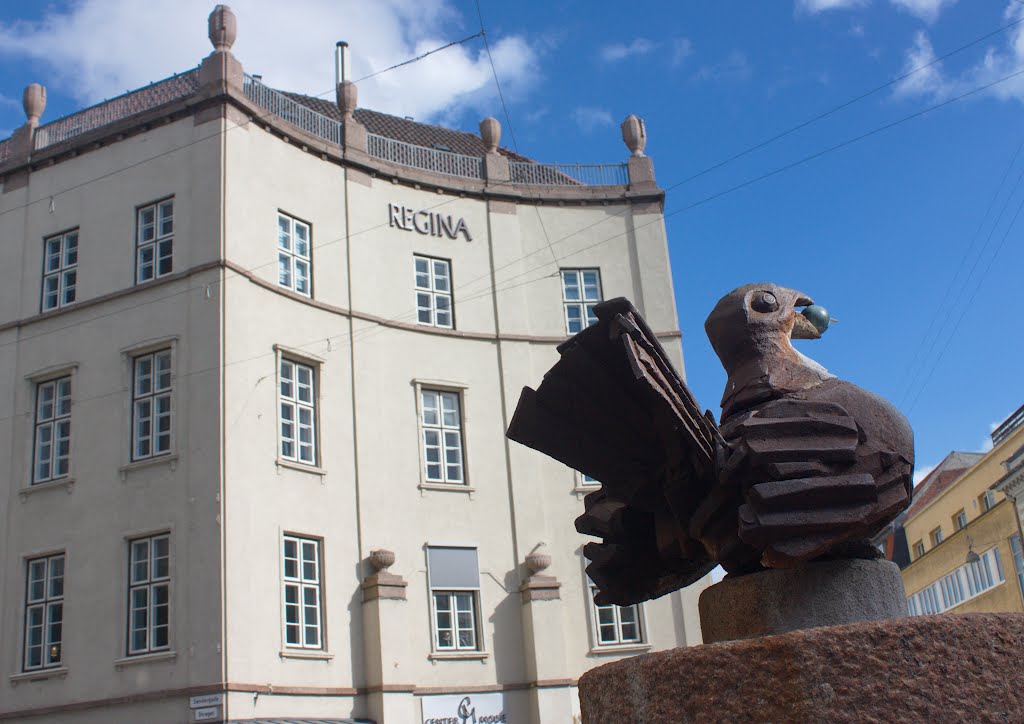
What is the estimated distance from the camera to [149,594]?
21.7m

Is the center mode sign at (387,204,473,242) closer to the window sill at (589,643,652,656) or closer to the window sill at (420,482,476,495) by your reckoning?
the window sill at (420,482,476,495)

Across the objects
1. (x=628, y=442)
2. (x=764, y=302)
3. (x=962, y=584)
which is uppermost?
(x=962, y=584)

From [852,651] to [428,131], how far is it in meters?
32.4

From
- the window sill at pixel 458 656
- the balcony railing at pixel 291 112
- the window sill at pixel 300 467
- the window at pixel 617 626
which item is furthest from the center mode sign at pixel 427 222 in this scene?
the window sill at pixel 458 656

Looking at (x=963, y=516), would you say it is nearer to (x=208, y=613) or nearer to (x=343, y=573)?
(x=343, y=573)

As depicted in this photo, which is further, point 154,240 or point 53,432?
point 154,240

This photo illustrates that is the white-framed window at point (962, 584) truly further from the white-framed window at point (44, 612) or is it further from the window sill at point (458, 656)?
the white-framed window at point (44, 612)

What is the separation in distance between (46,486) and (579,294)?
43.8 feet

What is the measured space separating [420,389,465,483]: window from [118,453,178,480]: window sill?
594cm

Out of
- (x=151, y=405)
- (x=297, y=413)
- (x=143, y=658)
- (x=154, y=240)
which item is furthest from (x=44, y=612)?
(x=154, y=240)

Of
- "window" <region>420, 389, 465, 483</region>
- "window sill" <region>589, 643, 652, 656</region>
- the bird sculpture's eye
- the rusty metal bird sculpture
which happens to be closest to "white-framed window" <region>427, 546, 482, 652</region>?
"window" <region>420, 389, 465, 483</region>

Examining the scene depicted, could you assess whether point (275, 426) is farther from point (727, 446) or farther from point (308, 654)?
point (727, 446)

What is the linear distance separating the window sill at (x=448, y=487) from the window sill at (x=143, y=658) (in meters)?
6.87

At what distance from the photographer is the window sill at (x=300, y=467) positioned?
2325 centimetres
